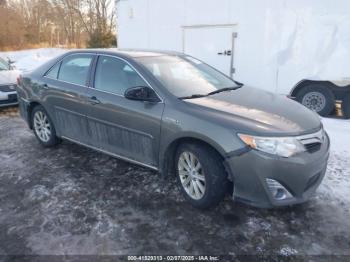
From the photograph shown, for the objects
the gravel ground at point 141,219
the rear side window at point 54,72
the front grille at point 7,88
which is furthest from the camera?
the front grille at point 7,88

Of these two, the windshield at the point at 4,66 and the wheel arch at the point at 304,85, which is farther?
the windshield at the point at 4,66

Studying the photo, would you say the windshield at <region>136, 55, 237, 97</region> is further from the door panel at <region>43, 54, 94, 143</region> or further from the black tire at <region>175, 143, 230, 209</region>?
the door panel at <region>43, 54, 94, 143</region>

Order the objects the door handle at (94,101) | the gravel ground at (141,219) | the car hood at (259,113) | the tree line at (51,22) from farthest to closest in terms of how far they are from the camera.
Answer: the tree line at (51,22)
the door handle at (94,101)
the car hood at (259,113)
the gravel ground at (141,219)

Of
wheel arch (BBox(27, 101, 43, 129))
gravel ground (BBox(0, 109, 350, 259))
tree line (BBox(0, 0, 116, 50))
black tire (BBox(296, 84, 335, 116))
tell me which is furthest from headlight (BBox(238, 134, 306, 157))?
tree line (BBox(0, 0, 116, 50))

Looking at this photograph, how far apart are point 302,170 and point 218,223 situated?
914 millimetres

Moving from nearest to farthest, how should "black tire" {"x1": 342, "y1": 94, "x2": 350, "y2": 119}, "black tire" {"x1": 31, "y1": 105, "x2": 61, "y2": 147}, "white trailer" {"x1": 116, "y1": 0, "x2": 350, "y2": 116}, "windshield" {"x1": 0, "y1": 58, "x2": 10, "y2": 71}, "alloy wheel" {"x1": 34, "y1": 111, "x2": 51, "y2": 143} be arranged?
"black tire" {"x1": 31, "y1": 105, "x2": 61, "y2": 147} → "alloy wheel" {"x1": 34, "y1": 111, "x2": 51, "y2": 143} → "black tire" {"x1": 342, "y1": 94, "x2": 350, "y2": 119} → "white trailer" {"x1": 116, "y1": 0, "x2": 350, "y2": 116} → "windshield" {"x1": 0, "y1": 58, "x2": 10, "y2": 71}

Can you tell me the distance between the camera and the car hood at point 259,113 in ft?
9.56

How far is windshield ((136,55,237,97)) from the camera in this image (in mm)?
3631

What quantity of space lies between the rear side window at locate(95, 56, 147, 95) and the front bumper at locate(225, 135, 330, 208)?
1.45 m

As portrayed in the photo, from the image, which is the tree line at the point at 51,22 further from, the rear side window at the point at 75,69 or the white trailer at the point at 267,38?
the rear side window at the point at 75,69

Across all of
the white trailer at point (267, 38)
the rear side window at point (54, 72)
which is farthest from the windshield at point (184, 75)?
the white trailer at point (267, 38)

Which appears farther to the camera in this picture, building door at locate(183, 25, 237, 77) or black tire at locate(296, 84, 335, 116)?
building door at locate(183, 25, 237, 77)

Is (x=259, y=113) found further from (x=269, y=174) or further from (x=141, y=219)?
(x=141, y=219)

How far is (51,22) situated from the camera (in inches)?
1425
